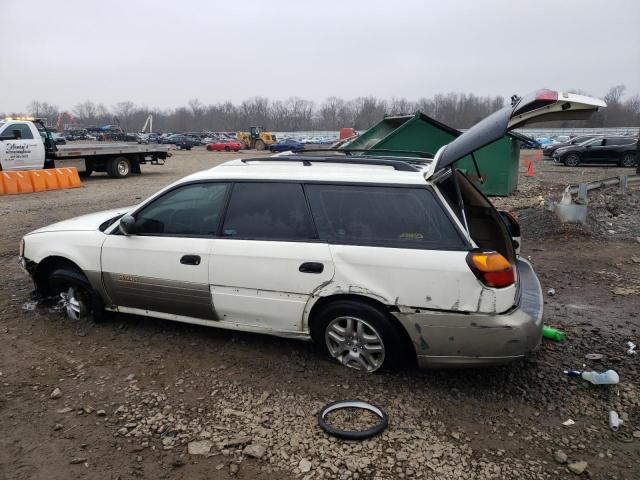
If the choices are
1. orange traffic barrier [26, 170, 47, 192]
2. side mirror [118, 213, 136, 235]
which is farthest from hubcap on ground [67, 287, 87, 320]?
orange traffic barrier [26, 170, 47, 192]

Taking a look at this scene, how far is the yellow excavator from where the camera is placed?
43.1m

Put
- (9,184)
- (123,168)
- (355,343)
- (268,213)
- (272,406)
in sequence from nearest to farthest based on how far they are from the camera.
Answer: (272,406) < (355,343) < (268,213) < (9,184) < (123,168)

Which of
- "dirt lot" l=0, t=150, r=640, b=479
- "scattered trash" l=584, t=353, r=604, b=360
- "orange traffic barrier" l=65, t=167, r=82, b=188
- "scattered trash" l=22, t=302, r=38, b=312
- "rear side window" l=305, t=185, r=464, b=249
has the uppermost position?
"rear side window" l=305, t=185, r=464, b=249

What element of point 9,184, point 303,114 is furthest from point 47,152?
point 303,114

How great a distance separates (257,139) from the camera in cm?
4359

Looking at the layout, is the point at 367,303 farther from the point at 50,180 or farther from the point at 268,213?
the point at 50,180

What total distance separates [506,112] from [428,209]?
0.78m

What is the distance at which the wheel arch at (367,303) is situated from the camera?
125 inches

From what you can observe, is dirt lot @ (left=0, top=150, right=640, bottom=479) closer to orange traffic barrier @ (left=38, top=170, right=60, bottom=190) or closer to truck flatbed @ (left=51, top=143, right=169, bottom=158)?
orange traffic barrier @ (left=38, top=170, right=60, bottom=190)

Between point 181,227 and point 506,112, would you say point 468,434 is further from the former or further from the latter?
point 181,227

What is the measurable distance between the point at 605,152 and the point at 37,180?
24287 mm

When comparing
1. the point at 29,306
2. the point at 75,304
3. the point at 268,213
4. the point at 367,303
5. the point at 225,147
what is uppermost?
the point at 225,147

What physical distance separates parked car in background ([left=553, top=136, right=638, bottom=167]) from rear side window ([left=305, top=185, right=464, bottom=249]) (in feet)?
77.5

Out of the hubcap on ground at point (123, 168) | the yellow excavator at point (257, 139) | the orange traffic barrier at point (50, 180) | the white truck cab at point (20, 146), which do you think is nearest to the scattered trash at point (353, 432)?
the orange traffic barrier at point (50, 180)
